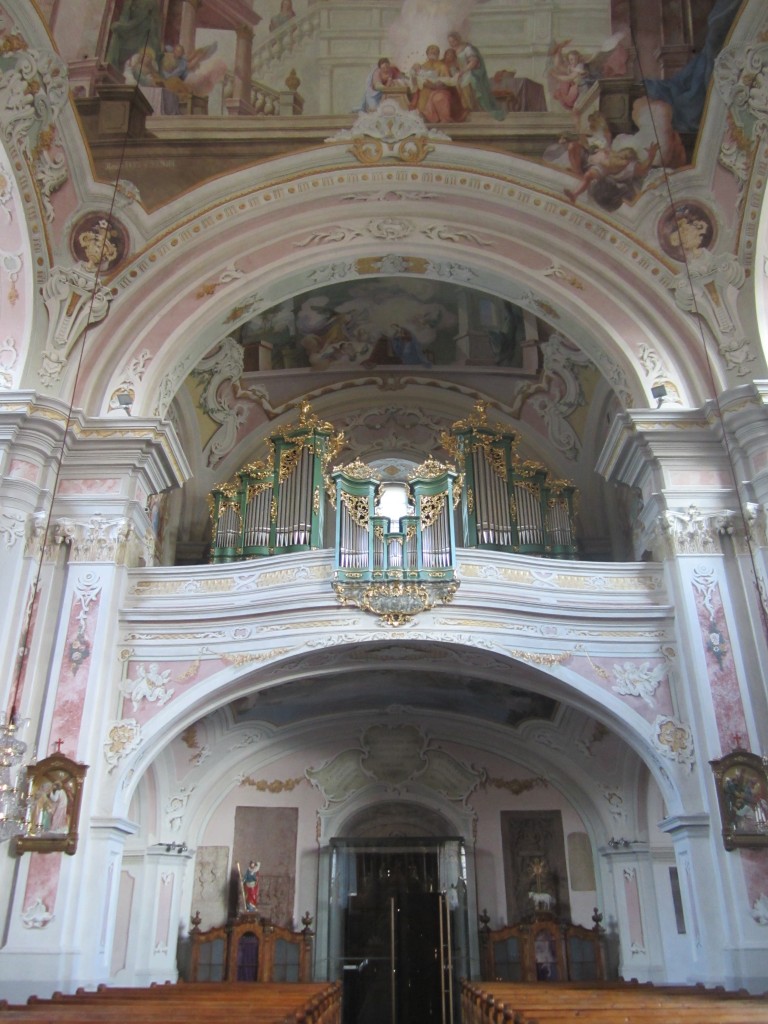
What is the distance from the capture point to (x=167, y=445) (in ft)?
43.5

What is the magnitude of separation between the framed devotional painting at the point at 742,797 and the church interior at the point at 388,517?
3 centimetres

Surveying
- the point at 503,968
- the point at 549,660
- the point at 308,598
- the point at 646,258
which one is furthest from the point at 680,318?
the point at 503,968

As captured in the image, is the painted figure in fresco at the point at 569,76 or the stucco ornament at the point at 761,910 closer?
the stucco ornament at the point at 761,910

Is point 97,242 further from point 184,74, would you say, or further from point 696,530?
point 696,530

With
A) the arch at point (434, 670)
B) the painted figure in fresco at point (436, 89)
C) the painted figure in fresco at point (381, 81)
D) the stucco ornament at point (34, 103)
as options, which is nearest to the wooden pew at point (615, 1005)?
the arch at point (434, 670)

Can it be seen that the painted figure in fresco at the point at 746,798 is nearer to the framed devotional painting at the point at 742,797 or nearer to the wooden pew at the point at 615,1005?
the framed devotional painting at the point at 742,797

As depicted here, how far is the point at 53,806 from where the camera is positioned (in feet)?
34.9

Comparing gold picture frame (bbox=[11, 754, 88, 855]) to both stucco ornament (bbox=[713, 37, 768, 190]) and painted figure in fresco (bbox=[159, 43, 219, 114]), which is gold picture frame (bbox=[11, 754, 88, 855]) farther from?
stucco ornament (bbox=[713, 37, 768, 190])

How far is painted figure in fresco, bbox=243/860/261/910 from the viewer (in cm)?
1447

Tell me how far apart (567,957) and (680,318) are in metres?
9.47

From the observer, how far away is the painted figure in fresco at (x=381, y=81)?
14.0 metres

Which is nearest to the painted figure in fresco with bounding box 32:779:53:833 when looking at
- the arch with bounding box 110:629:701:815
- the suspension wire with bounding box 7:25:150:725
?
the arch with bounding box 110:629:701:815

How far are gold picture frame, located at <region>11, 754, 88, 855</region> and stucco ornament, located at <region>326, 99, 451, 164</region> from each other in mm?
9563

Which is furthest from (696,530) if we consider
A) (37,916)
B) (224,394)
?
(37,916)
